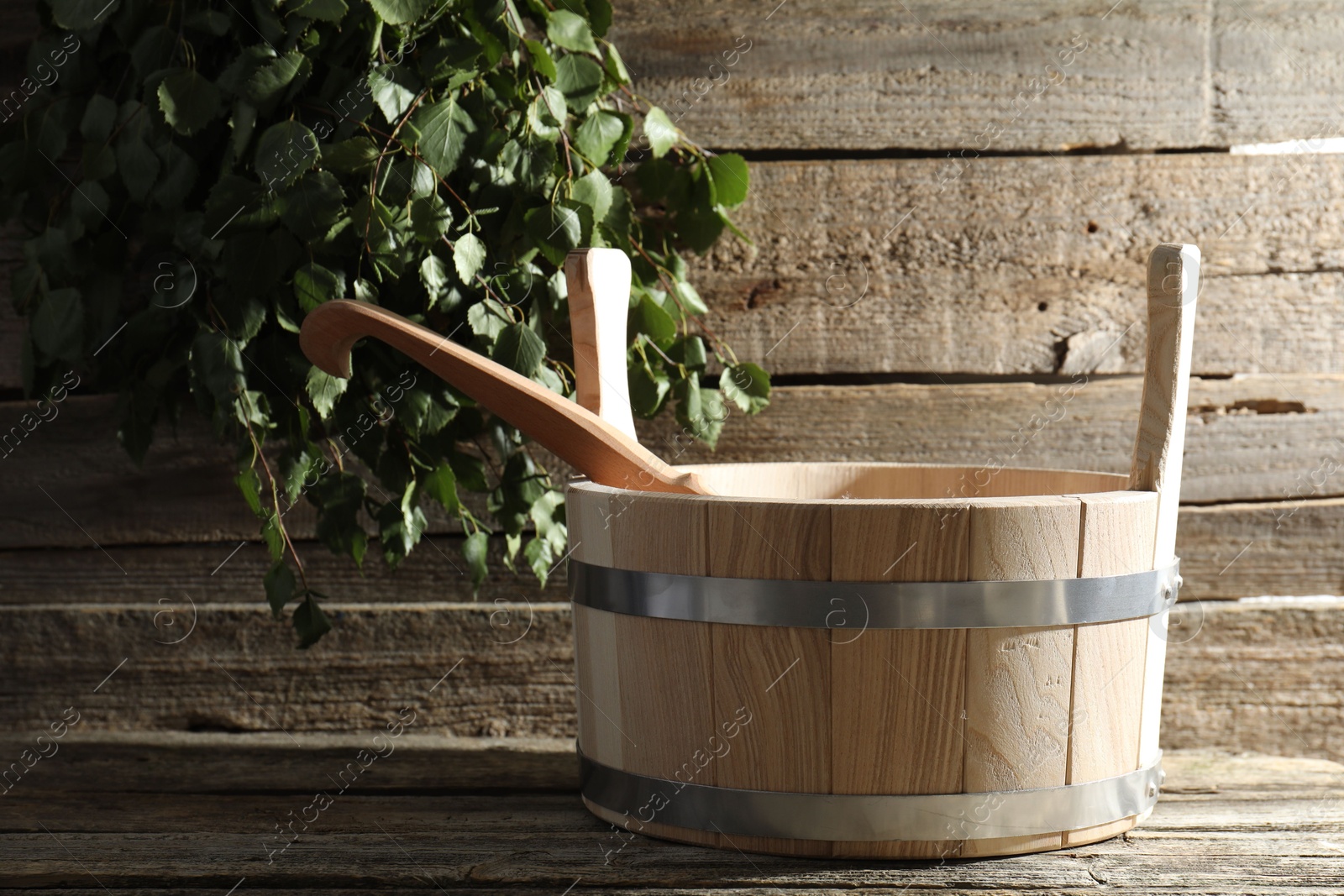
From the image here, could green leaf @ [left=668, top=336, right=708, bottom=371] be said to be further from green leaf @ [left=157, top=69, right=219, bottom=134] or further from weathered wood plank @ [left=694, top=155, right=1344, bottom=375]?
green leaf @ [left=157, top=69, right=219, bottom=134]

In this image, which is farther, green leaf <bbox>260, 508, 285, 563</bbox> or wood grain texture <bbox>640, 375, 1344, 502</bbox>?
wood grain texture <bbox>640, 375, 1344, 502</bbox>

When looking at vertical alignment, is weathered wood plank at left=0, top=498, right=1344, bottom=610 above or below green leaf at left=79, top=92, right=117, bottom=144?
below

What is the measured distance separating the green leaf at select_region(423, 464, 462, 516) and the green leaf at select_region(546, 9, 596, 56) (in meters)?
0.54

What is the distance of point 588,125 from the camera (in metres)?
1.38

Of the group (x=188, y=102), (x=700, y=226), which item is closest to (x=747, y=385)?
(x=700, y=226)

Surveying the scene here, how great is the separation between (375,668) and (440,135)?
2.55 feet

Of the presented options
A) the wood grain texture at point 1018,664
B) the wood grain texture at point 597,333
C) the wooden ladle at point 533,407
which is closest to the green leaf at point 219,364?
the wooden ladle at point 533,407

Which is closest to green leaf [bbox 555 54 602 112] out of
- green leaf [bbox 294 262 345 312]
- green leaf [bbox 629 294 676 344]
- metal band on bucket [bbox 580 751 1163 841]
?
green leaf [bbox 629 294 676 344]

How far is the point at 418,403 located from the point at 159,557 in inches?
21.4

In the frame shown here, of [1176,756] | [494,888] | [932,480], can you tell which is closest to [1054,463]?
[932,480]

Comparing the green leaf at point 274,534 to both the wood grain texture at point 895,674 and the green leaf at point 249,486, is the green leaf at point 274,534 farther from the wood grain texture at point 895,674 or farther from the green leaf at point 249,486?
the wood grain texture at point 895,674

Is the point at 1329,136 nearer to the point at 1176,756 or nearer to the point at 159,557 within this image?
the point at 1176,756

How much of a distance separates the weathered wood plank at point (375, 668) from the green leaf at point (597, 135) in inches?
25.4

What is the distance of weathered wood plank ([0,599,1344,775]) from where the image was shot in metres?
1.62
